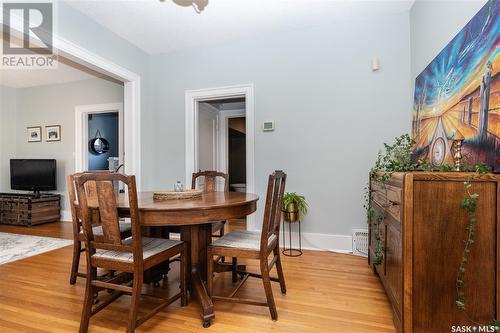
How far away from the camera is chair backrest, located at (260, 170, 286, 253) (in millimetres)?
1726

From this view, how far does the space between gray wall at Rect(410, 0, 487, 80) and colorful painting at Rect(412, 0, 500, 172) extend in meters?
0.10

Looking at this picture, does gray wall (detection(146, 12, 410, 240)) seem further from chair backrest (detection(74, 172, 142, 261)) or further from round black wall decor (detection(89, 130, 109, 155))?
round black wall decor (detection(89, 130, 109, 155))

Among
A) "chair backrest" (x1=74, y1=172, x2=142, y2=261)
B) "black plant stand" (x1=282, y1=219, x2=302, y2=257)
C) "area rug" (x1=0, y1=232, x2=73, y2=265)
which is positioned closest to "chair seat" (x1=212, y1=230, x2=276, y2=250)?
"chair backrest" (x1=74, y1=172, x2=142, y2=261)

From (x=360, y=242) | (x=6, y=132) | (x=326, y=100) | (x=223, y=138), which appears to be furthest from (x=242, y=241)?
(x=6, y=132)

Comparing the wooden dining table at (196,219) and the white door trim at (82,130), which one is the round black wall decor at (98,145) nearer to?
the white door trim at (82,130)

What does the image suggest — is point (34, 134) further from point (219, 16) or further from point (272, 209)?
point (272, 209)

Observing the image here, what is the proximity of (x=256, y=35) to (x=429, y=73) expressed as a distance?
2.07 metres

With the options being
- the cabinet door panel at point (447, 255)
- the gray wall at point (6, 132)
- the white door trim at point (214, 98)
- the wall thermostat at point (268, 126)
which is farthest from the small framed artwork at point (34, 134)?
the cabinet door panel at point (447, 255)

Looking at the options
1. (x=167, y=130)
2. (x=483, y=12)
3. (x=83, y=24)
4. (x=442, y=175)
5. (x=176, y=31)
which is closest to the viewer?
(x=442, y=175)

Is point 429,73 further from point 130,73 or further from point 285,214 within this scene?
point 130,73

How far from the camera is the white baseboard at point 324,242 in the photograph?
10.4 ft

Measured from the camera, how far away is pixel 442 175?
1.31 m

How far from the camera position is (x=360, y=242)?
310 cm

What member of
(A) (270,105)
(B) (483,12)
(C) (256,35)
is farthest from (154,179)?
(B) (483,12)
